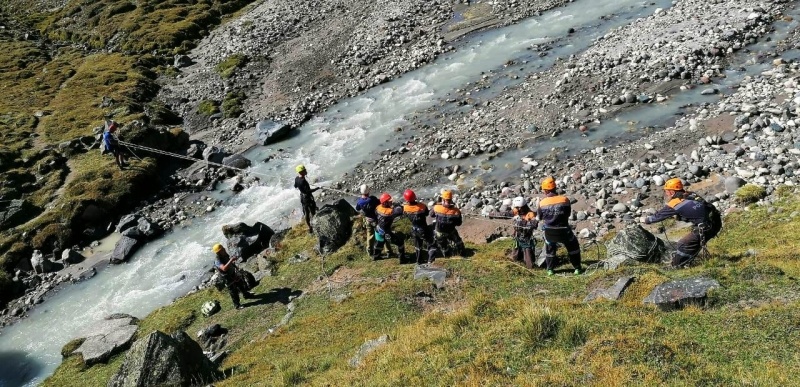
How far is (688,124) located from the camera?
29.5 metres

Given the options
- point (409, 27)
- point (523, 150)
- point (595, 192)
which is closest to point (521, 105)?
point (523, 150)

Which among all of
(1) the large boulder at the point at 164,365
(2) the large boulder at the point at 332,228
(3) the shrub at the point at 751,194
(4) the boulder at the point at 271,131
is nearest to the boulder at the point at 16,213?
(4) the boulder at the point at 271,131

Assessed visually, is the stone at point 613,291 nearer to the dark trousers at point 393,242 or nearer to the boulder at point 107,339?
the dark trousers at point 393,242

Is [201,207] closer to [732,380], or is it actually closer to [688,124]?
[688,124]

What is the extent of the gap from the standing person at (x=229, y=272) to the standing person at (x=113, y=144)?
65.8 ft

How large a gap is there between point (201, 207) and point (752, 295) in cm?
3032

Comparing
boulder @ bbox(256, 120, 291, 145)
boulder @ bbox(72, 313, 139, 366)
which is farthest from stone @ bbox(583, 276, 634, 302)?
boulder @ bbox(256, 120, 291, 145)

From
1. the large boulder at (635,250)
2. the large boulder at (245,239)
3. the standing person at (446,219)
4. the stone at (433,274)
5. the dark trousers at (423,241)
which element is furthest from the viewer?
the large boulder at (245,239)

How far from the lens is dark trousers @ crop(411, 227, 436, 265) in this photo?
68.8 ft

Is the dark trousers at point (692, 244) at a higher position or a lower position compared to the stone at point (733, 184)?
higher

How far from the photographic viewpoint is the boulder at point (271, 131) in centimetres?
4041

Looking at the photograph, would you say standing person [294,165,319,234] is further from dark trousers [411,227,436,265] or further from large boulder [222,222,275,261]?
dark trousers [411,227,436,265]

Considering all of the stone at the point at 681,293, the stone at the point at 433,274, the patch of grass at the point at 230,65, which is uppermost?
the patch of grass at the point at 230,65

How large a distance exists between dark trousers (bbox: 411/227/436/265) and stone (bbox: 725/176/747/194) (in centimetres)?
1314
